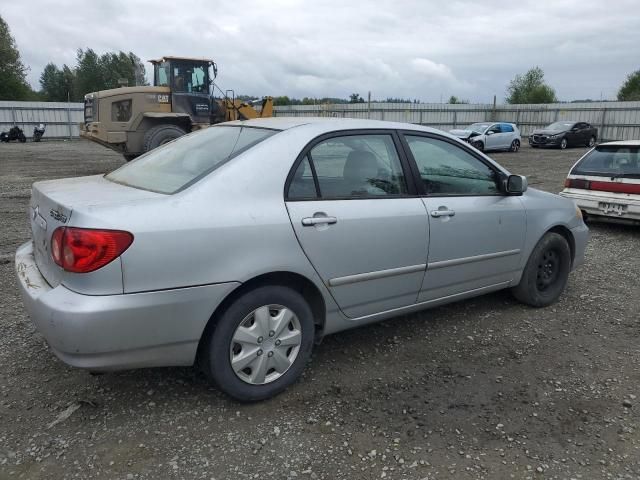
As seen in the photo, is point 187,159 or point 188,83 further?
point 188,83

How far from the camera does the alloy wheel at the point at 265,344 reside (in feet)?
9.30

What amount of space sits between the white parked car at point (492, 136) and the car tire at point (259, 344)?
70.5ft

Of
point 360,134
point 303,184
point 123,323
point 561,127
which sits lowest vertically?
point 123,323

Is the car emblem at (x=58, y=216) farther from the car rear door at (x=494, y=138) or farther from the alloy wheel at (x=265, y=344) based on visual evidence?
the car rear door at (x=494, y=138)

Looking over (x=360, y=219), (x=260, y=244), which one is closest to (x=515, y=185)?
(x=360, y=219)

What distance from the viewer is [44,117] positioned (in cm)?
3125

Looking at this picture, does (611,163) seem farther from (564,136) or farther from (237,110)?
(564,136)

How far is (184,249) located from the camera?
8.36ft

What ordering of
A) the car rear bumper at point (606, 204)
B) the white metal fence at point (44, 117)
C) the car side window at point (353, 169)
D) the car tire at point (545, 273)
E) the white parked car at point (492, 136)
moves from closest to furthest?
the car side window at point (353, 169) < the car tire at point (545, 273) < the car rear bumper at point (606, 204) < the white parked car at point (492, 136) < the white metal fence at point (44, 117)

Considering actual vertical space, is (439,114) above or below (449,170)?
above

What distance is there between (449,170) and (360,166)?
2.68 feet

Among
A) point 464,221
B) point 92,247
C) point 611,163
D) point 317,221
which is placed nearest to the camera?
point 92,247

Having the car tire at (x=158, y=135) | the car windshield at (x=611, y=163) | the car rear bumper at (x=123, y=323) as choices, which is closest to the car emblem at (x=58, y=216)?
the car rear bumper at (x=123, y=323)

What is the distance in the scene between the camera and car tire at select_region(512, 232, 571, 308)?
439cm
